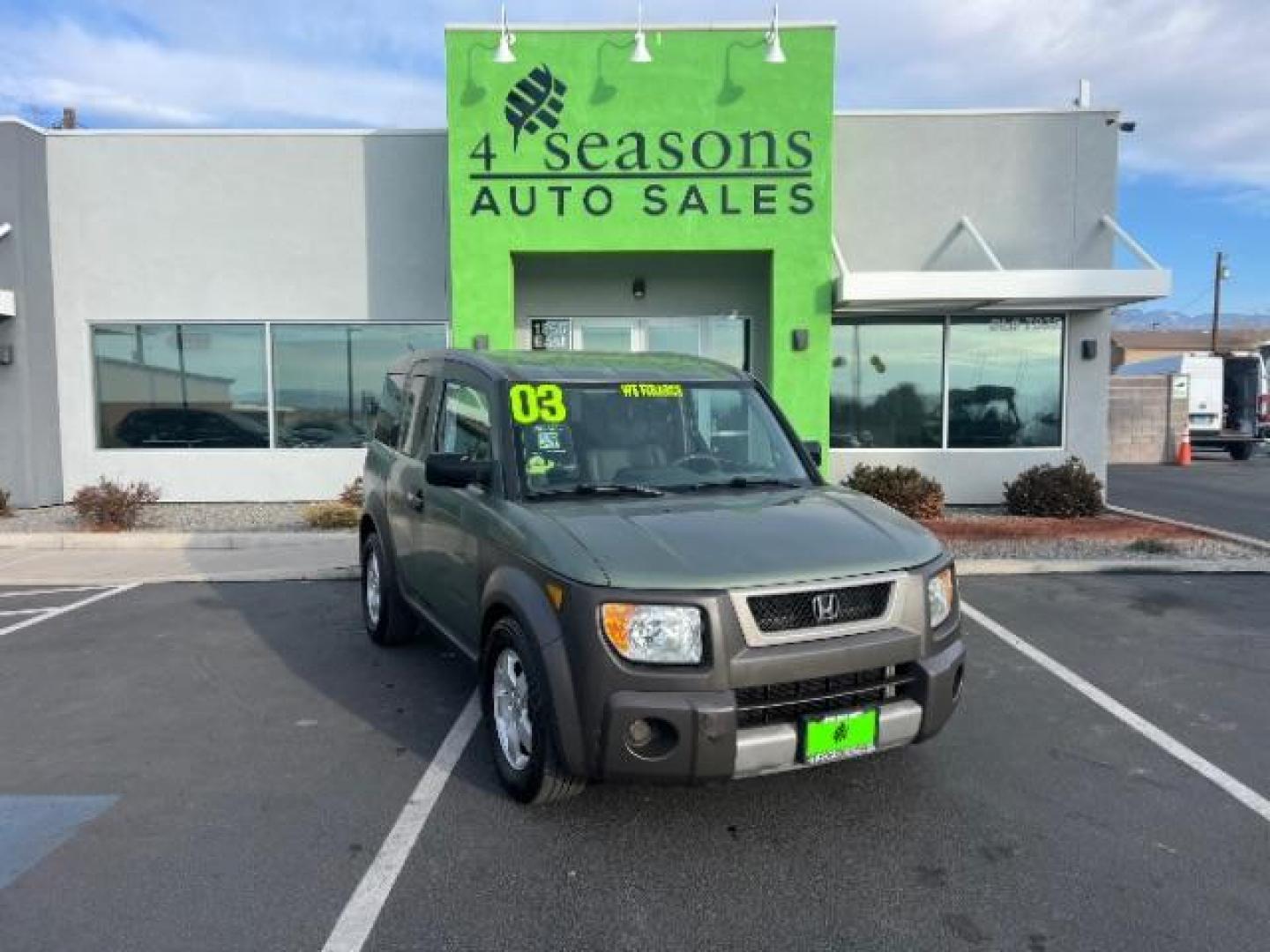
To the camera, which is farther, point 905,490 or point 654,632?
point 905,490

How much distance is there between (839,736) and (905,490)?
315 inches

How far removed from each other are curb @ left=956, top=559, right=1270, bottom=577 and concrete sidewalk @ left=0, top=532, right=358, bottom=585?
5.97 m

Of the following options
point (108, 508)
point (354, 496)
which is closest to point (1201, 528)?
point (354, 496)

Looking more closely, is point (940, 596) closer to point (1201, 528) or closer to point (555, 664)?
point (555, 664)

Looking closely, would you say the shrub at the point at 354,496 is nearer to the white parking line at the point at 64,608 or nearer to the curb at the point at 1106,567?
the white parking line at the point at 64,608

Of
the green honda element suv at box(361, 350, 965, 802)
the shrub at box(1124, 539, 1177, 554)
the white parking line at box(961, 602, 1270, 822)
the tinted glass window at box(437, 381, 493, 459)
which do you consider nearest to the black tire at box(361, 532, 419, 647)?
the green honda element suv at box(361, 350, 965, 802)

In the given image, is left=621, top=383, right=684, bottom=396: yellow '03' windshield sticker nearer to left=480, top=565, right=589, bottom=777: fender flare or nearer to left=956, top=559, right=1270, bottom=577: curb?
left=480, top=565, right=589, bottom=777: fender flare

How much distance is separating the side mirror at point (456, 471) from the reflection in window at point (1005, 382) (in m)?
9.84

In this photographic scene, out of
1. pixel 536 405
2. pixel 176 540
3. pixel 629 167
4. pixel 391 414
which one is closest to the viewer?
pixel 536 405

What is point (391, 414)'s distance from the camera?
639cm

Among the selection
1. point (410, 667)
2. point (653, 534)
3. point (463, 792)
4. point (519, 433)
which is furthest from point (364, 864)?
point (410, 667)

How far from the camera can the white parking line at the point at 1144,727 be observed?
393 cm

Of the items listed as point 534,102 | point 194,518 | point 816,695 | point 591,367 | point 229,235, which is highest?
point 534,102

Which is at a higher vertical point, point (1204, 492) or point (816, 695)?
point (816, 695)
